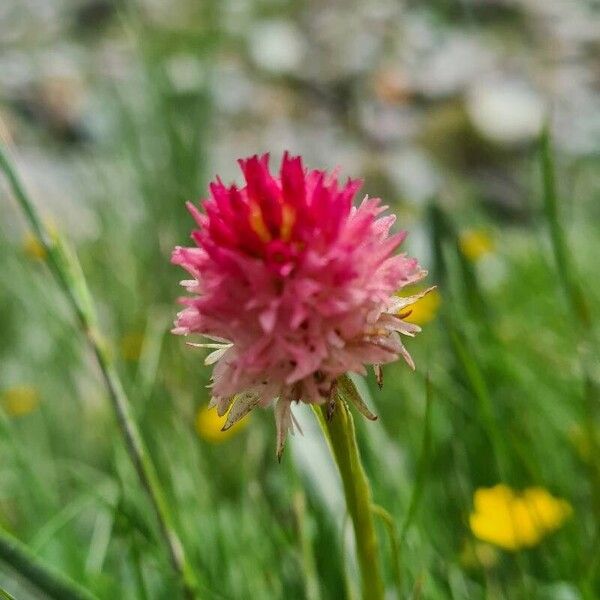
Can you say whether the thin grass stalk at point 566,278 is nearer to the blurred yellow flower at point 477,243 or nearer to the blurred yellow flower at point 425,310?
the blurred yellow flower at point 425,310

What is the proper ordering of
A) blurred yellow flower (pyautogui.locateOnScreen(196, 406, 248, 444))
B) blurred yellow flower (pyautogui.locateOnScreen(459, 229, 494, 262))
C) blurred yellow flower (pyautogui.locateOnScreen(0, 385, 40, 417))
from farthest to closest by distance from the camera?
blurred yellow flower (pyautogui.locateOnScreen(459, 229, 494, 262))
blurred yellow flower (pyautogui.locateOnScreen(0, 385, 40, 417))
blurred yellow flower (pyautogui.locateOnScreen(196, 406, 248, 444))

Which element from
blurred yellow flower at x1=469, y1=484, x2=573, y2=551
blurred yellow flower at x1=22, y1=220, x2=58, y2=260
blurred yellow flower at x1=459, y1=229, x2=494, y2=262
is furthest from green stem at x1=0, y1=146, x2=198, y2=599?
blurred yellow flower at x1=459, y1=229, x2=494, y2=262

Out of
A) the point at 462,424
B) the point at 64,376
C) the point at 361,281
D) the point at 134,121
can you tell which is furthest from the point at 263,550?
the point at 134,121

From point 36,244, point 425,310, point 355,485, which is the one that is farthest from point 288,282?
point 36,244

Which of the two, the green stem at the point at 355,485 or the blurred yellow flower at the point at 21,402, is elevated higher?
the green stem at the point at 355,485

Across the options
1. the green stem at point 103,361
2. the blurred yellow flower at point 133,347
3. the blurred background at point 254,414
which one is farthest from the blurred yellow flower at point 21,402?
the green stem at point 103,361

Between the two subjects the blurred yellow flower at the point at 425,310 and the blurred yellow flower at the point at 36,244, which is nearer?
the blurred yellow flower at the point at 36,244

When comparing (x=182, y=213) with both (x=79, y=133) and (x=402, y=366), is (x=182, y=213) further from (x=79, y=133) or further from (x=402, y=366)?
(x=79, y=133)

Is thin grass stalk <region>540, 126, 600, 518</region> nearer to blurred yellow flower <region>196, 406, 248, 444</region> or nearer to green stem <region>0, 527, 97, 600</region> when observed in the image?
green stem <region>0, 527, 97, 600</region>
